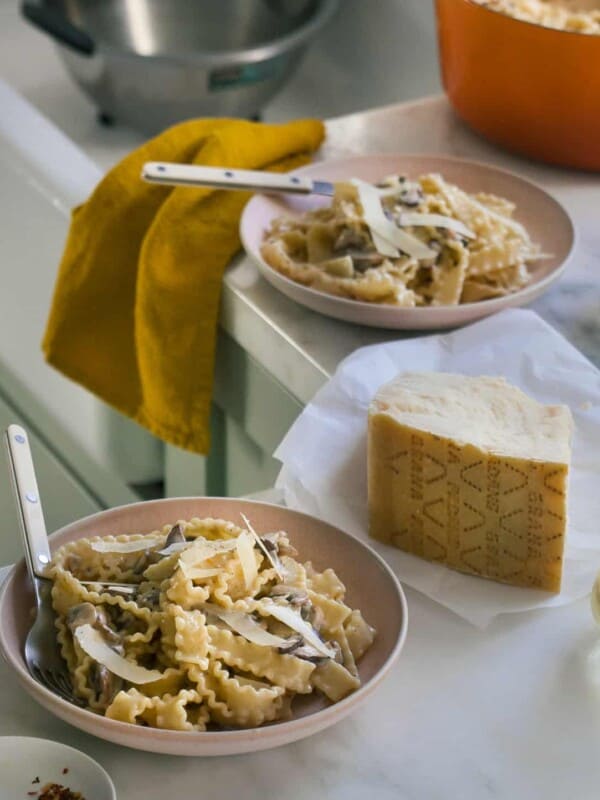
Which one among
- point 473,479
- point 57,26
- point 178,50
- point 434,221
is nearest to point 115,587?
point 473,479

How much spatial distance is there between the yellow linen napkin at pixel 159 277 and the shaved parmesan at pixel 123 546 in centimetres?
54

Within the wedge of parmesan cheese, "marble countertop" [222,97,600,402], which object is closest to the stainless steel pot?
"marble countertop" [222,97,600,402]

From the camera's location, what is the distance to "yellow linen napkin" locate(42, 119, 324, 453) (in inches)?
55.5

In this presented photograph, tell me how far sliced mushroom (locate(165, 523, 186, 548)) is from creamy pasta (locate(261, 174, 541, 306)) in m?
0.43

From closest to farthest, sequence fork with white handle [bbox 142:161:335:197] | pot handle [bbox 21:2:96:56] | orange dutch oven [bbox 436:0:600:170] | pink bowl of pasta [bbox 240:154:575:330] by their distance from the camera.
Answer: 1. pink bowl of pasta [bbox 240:154:575:330]
2. fork with white handle [bbox 142:161:335:197]
3. orange dutch oven [bbox 436:0:600:170]
4. pot handle [bbox 21:2:96:56]

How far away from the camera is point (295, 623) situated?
824 millimetres

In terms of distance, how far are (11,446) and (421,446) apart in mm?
293

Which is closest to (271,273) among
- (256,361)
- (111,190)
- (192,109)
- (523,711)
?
(256,361)

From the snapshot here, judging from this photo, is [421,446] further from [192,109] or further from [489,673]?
[192,109]

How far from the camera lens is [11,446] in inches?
35.7

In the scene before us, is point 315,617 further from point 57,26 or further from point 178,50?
point 178,50

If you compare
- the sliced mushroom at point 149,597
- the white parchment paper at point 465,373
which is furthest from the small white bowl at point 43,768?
the white parchment paper at point 465,373

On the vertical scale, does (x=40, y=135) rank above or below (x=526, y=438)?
below

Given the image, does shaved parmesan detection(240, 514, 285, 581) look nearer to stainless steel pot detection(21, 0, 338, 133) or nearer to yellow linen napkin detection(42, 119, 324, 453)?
yellow linen napkin detection(42, 119, 324, 453)
